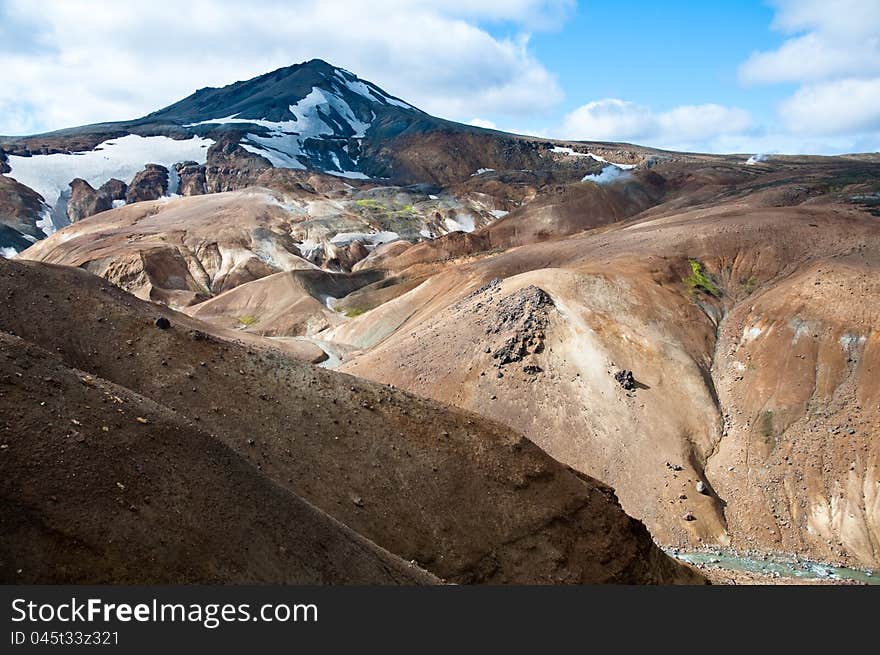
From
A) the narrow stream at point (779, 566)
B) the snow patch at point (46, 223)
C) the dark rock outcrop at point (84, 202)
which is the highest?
the dark rock outcrop at point (84, 202)

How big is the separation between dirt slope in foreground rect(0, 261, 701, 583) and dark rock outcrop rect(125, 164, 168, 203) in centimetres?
16546

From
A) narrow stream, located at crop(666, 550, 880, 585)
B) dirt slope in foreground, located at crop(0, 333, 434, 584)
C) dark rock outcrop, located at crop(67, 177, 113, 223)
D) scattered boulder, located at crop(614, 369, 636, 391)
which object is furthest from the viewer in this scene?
dark rock outcrop, located at crop(67, 177, 113, 223)

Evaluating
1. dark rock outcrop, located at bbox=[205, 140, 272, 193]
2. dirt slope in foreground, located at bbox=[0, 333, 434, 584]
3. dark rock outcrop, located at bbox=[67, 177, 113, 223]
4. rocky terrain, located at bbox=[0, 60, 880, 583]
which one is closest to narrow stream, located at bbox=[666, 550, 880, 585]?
rocky terrain, located at bbox=[0, 60, 880, 583]

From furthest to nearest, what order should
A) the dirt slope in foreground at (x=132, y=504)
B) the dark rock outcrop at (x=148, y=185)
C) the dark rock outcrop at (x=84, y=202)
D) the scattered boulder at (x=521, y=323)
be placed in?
the dark rock outcrop at (x=148, y=185) < the dark rock outcrop at (x=84, y=202) < the scattered boulder at (x=521, y=323) < the dirt slope in foreground at (x=132, y=504)

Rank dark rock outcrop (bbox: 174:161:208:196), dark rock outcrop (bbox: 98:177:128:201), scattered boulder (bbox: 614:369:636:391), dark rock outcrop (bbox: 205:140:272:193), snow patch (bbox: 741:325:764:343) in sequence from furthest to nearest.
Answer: dark rock outcrop (bbox: 174:161:208:196), dark rock outcrop (bbox: 205:140:272:193), dark rock outcrop (bbox: 98:177:128:201), snow patch (bbox: 741:325:764:343), scattered boulder (bbox: 614:369:636:391)

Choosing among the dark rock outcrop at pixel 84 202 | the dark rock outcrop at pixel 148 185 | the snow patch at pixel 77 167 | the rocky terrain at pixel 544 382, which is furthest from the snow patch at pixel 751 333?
the snow patch at pixel 77 167

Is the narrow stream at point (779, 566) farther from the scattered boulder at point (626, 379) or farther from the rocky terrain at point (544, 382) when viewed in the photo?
the scattered boulder at point (626, 379)

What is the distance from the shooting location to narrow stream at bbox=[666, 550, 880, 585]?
3516 cm

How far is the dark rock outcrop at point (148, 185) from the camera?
18050 cm

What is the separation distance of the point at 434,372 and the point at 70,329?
27.5 metres

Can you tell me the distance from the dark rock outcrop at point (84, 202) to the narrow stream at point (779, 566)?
170001 millimetres

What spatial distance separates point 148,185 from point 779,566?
178728 mm

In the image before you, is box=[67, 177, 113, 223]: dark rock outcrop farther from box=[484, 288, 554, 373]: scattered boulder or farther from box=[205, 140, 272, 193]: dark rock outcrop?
box=[484, 288, 554, 373]: scattered boulder

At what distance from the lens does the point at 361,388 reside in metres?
28.1
